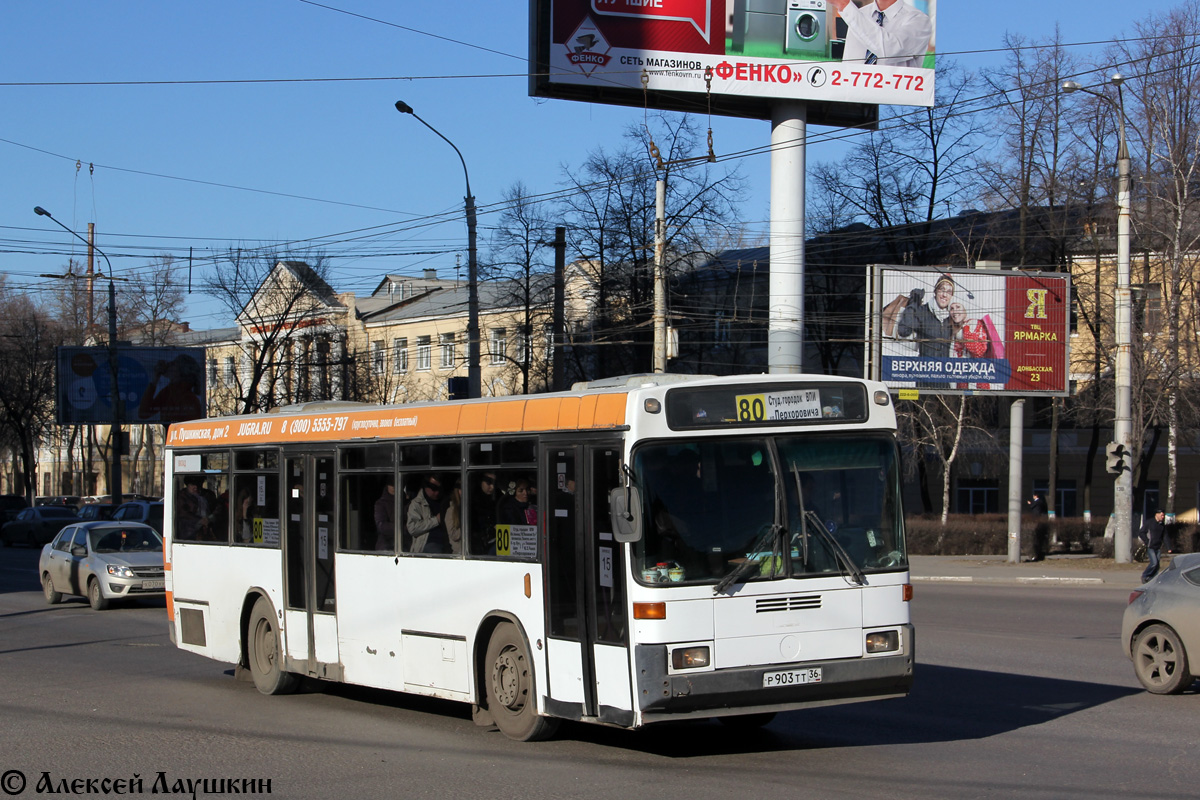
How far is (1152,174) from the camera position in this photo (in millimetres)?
35469

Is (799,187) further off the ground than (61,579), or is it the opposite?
(799,187)

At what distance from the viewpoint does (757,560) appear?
7957mm

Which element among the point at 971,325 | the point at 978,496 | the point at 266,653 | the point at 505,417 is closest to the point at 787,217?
the point at 971,325

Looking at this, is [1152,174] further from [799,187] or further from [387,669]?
[387,669]

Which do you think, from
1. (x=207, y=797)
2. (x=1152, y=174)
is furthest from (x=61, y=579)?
(x=1152, y=174)

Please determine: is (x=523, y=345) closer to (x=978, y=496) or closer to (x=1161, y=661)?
(x=978, y=496)

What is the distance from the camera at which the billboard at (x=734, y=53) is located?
112 feet

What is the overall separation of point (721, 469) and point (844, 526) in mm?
932

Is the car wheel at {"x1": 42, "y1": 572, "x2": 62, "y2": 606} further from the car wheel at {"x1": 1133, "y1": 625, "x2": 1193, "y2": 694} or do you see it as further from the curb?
the car wheel at {"x1": 1133, "y1": 625, "x2": 1193, "y2": 694}

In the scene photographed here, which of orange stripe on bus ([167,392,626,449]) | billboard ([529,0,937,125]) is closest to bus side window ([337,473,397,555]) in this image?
orange stripe on bus ([167,392,626,449])

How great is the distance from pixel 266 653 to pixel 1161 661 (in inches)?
316

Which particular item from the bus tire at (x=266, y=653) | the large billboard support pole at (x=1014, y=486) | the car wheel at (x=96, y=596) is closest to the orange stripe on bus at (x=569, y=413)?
the bus tire at (x=266, y=653)

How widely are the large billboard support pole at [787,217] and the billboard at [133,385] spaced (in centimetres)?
2808

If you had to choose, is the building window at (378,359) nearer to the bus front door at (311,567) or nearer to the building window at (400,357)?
the building window at (400,357)
